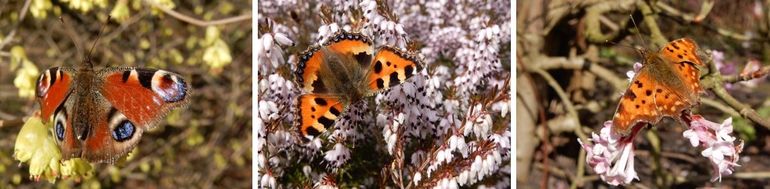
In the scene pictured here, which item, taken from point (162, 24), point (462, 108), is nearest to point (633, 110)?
point (462, 108)

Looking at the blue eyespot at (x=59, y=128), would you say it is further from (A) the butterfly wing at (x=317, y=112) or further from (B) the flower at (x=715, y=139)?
(B) the flower at (x=715, y=139)

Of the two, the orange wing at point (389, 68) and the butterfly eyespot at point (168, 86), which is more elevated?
the orange wing at point (389, 68)

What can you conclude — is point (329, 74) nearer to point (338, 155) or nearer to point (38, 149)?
point (338, 155)

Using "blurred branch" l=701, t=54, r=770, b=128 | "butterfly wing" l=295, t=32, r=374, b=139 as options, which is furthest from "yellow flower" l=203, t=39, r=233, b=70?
"blurred branch" l=701, t=54, r=770, b=128

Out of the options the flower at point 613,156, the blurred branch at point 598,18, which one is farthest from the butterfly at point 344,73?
the blurred branch at point 598,18

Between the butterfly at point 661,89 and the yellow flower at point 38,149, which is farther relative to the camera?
the yellow flower at point 38,149

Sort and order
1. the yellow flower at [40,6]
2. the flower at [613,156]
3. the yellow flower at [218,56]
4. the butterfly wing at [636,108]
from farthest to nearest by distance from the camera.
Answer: the yellow flower at [40,6]
the yellow flower at [218,56]
the flower at [613,156]
the butterfly wing at [636,108]
